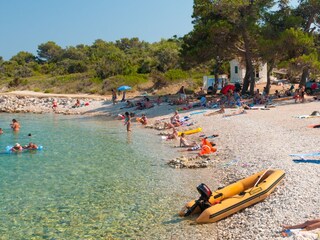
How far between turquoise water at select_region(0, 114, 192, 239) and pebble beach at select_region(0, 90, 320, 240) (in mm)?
793

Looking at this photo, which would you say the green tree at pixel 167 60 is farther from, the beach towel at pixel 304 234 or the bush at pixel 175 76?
the beach towel at pixel 304 234

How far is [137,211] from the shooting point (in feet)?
32.3

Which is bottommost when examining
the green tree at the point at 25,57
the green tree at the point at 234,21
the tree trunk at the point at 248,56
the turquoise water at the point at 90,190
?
the turquoise water at the point at 90,190

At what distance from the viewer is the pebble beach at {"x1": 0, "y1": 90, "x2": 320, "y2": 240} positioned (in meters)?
8.15

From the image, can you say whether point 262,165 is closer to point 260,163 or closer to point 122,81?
point 260,163

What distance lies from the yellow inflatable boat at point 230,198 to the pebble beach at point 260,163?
152 millimetres

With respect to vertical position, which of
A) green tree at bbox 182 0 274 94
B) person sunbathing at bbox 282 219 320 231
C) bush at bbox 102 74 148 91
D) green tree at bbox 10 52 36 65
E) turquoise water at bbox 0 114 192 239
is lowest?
turquoise water at bbox 0 114 192 239

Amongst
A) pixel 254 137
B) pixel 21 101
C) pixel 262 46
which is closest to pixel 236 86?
pixel 262 46

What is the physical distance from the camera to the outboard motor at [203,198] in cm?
888

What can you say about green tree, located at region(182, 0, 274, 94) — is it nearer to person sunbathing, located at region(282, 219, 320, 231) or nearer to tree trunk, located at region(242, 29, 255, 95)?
tree trunk, located at region(242, 29, 255, 95)

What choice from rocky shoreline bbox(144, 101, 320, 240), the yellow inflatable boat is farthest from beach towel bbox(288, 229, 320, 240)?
the yellow inflatable boat

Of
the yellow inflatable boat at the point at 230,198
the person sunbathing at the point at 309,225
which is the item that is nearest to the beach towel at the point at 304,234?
the person sunbathing at the point at 309,225

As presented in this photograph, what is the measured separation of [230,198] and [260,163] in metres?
3.90

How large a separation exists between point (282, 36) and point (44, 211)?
2156 cm
